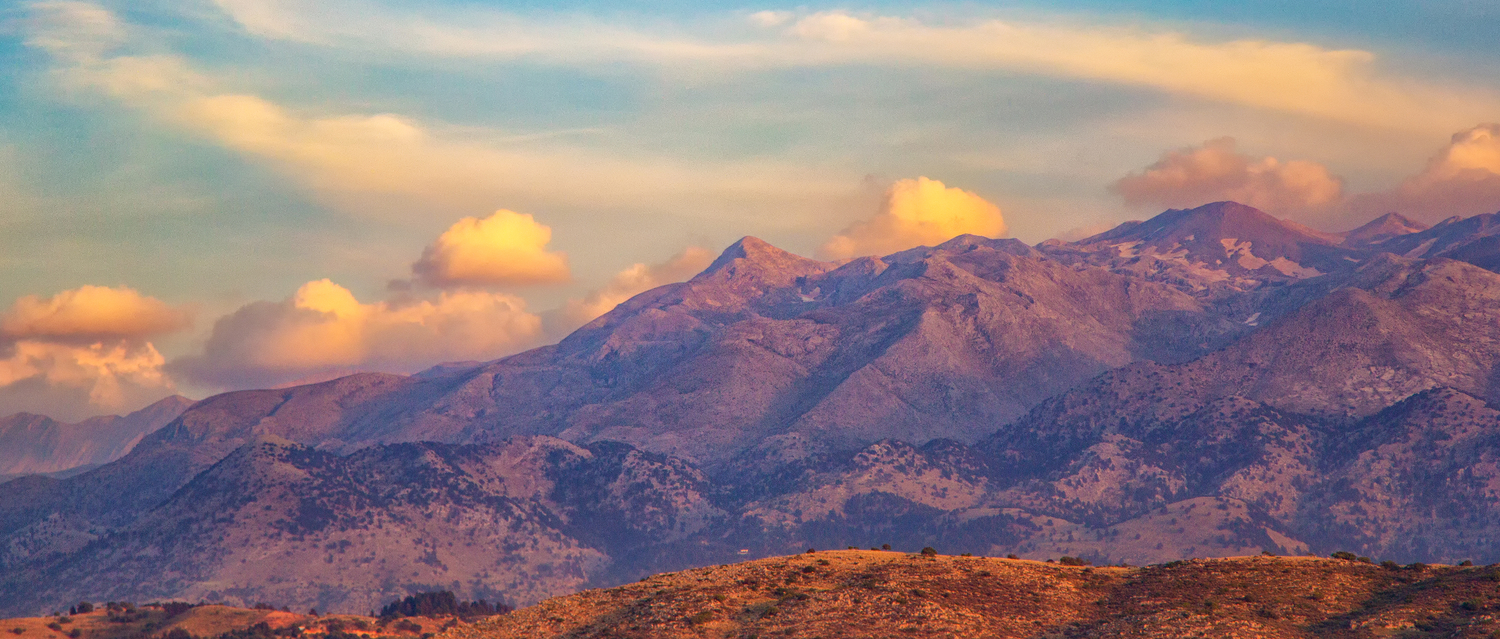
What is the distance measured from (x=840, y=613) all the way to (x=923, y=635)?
932cm

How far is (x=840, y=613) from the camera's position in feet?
432

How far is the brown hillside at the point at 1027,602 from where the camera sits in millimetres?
123562

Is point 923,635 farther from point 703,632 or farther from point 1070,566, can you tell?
point 1070,566

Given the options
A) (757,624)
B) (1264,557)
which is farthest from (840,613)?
(1264,557)

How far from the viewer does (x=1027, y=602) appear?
439ft

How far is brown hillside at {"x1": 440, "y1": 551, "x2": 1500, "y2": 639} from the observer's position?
12356 cm

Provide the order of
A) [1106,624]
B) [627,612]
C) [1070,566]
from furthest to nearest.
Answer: [1070,566] → [627,612] → [1106,624]

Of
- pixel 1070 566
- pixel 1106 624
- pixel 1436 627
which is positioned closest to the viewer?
pixel 1436 627

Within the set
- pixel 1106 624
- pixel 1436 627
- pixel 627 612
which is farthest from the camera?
pixel 627 612

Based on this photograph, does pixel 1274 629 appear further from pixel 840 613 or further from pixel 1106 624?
pixel 840 613

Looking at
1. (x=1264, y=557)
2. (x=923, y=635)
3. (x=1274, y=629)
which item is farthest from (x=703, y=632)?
(x=1264, y=557)

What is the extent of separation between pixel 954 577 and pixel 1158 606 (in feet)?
66.7

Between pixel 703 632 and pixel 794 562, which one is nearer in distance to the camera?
pixel 703 632

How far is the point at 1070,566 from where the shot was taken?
14888 centimetres
